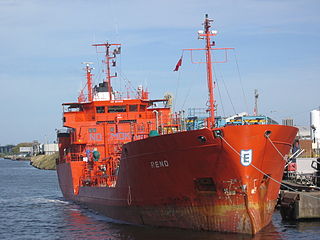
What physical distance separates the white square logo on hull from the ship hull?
0.26ft

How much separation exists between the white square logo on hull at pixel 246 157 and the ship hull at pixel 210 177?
79mm

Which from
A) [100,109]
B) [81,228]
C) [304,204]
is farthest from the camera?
[100,109]

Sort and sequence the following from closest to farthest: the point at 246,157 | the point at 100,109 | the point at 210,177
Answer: the point at 246,157
the point at 210,177
the point at 100,109

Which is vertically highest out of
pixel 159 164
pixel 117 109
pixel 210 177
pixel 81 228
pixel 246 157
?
pixel 117 109

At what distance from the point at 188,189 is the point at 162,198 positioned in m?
1.45

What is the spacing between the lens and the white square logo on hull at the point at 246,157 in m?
18.8

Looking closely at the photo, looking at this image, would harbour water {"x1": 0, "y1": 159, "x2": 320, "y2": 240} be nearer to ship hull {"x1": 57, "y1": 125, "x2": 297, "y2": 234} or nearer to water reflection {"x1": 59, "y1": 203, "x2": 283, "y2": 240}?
water reflection {"x1": 59, "y1": 203, "x2": 283, "y2": 240}

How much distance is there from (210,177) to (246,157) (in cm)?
146

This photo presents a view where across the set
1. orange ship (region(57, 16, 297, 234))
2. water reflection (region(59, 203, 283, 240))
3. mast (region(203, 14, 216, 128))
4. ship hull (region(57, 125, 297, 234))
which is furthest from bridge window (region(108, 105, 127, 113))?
mast (region(203, 14, 216, 128))

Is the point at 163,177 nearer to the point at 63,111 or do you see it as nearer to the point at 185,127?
the point at 185,127

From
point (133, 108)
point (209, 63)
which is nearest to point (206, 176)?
point (209, 63)

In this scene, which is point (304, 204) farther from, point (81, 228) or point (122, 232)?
point (81, 228)

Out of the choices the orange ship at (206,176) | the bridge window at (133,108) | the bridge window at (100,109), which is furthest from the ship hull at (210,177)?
the bridge window at (100,109)

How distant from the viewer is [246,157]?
18875 millimetres
